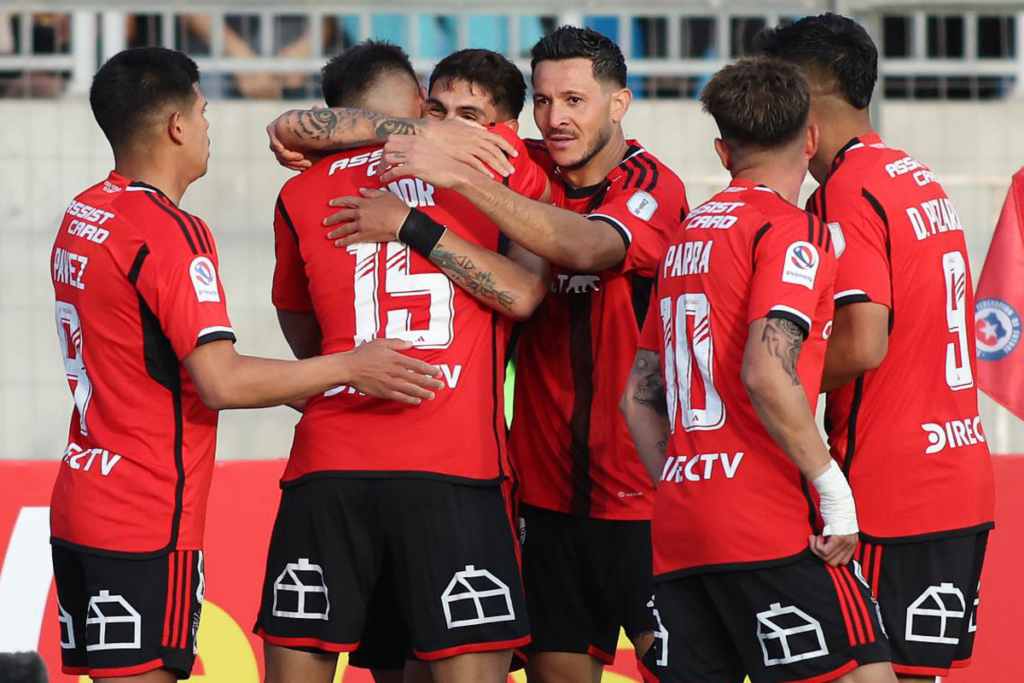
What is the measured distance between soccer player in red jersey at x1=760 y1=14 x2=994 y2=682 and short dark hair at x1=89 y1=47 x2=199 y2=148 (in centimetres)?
202

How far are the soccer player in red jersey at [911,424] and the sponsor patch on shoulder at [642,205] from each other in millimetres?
575

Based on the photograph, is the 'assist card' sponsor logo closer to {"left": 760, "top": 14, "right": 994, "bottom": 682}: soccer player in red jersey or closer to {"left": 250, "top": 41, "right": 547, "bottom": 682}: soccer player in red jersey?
{"left": 760, "top": 14, "right": 994, "bottom": 682}: soccer player in red jersey

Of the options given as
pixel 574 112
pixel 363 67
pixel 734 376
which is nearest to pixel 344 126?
pixel 363 67

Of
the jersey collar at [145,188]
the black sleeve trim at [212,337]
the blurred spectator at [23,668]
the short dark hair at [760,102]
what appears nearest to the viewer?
the short dark hair at [760,102]

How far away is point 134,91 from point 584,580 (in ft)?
7.12

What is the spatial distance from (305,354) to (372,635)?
0.99 meters

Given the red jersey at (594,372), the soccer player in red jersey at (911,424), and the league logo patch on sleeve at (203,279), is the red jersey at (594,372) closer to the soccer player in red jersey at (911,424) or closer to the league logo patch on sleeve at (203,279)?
the soccer player in red jersey at (911,424)

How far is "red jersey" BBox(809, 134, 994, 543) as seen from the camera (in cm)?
407

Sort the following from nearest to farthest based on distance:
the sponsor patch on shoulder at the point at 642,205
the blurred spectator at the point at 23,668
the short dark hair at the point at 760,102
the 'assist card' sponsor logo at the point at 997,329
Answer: the short dark hair at the point at 760,102, the sponsor patch on shoulder at the point at 642,205, the blurred spectator at the point at 23,668, the 'assist card' sponsor logo at the point at 997,329

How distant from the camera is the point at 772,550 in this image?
3656mm

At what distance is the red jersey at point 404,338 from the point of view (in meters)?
4.17

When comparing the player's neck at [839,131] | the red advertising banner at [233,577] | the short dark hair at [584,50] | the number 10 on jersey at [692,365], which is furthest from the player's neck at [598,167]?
the red advertising banner at [233,577]

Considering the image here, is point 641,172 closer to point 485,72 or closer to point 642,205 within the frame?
point 642,205

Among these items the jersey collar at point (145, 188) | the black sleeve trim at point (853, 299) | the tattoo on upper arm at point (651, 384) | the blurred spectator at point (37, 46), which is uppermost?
the blurred spectator at point (37, 46)
